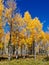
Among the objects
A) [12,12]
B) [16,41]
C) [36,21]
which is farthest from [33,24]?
[12,12]

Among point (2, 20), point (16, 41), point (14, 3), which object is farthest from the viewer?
point (16, 41)

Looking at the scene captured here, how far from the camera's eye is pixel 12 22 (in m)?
30.8

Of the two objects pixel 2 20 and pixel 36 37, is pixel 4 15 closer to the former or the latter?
pixel 2 20

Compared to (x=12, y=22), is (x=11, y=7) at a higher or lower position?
higher

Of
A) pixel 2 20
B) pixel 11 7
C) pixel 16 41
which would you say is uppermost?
pixel 11 7

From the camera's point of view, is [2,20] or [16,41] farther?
[16,41]

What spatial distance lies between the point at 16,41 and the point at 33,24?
4533 mm

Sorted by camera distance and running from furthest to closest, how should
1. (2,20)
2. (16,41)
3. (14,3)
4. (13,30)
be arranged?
(16,41) < (13,30) < (14,3) < (2,20)

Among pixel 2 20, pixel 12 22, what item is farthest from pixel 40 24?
pixel 2 20

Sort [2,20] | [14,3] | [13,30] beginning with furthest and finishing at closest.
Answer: [13,30]
[14,3]
[2,20]

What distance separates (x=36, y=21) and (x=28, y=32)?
2742mm

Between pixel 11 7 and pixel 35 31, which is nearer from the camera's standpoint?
pixel 11 7

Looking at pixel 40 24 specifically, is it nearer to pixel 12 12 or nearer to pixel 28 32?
pixel 28 32

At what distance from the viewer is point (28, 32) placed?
119 ft
